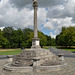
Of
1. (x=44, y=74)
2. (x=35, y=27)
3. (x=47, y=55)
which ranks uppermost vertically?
(x=35, y=27)

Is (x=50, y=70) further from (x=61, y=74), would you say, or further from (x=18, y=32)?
(x=18, y=32)

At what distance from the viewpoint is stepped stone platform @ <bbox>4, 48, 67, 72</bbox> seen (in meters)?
11.6

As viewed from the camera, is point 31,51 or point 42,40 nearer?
point 31,51

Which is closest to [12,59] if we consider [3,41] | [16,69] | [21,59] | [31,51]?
[21,59]

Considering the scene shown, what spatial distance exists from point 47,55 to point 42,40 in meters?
45.7

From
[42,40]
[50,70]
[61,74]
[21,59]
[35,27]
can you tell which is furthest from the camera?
[42,40]

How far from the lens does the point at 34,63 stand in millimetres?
11828

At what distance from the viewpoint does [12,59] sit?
1553 cm

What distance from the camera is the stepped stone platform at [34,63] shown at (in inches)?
458

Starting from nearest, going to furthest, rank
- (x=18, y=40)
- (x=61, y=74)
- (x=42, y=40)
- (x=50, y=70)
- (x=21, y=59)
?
(x=61, y=74)
(x=50, y=70)
(x=21, y=59)
(x=42, y=40)
(x=18, y=40)

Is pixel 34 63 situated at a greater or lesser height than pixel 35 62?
lesser

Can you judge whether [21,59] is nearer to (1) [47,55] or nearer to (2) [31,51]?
(2) [31,51]

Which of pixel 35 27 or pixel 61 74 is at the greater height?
pixel 35 27

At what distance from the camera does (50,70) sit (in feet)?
37.8
